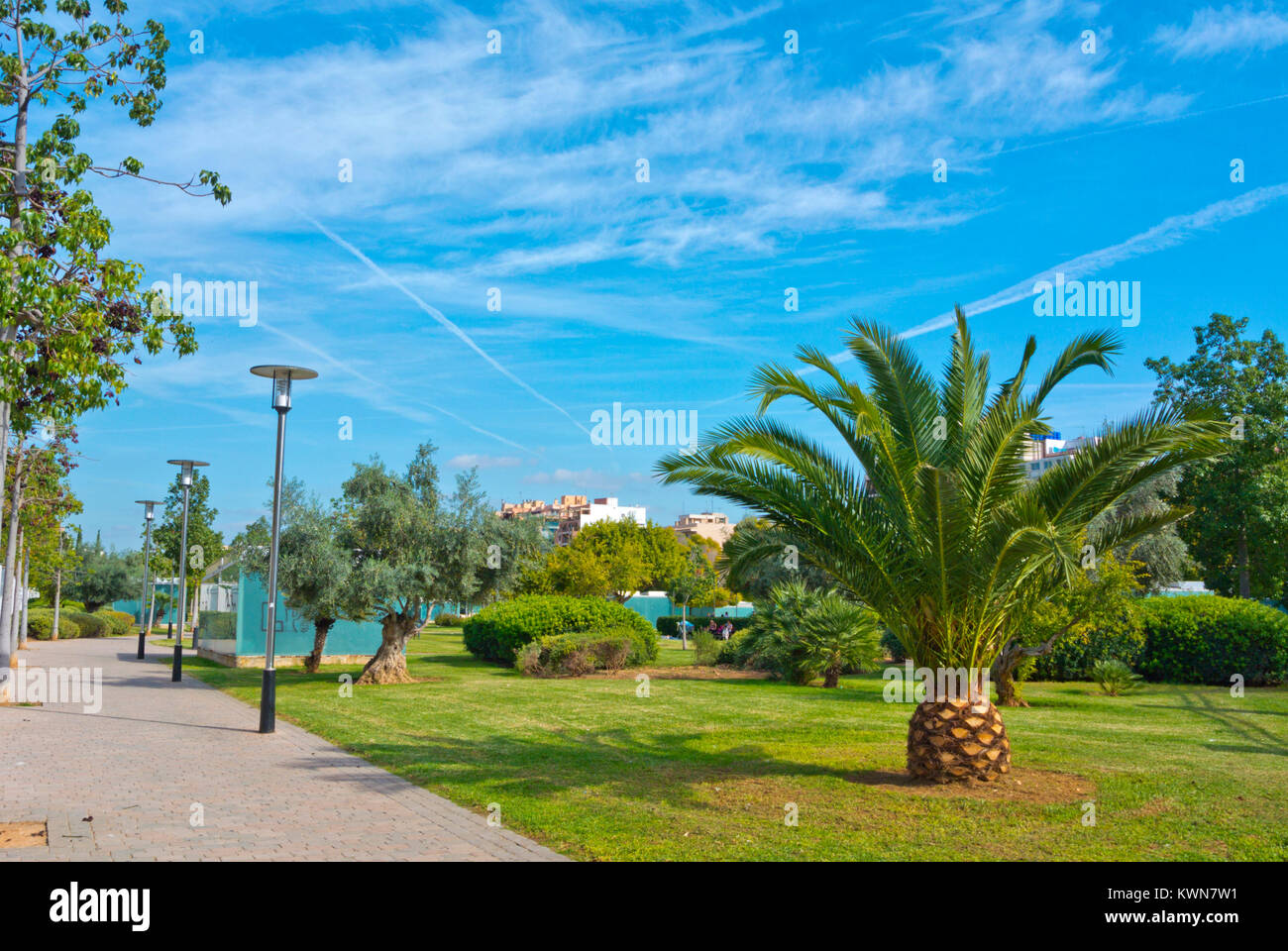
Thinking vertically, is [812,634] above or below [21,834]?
above

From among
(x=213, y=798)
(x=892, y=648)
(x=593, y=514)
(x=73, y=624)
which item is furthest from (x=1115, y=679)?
(x=593, y=514)

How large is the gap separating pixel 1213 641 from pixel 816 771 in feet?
47.9

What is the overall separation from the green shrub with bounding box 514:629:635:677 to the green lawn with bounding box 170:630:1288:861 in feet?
14.6

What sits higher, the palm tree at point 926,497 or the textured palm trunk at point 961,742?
the palm tree at point 926,497

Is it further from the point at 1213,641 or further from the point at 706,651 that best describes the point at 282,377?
the point at 1213,641

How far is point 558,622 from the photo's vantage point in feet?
85.6

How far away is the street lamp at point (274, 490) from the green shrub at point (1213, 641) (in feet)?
58.8

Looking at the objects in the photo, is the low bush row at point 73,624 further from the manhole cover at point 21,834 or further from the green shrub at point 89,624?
the manhole cover at point 21,834

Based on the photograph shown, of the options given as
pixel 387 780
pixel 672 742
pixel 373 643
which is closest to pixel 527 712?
pixel 672 742

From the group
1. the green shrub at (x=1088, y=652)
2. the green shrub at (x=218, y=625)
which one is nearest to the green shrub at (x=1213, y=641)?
the green shrub at (x=1088, y=652)

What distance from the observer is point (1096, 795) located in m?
9.02

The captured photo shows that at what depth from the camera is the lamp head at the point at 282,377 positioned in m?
14.3

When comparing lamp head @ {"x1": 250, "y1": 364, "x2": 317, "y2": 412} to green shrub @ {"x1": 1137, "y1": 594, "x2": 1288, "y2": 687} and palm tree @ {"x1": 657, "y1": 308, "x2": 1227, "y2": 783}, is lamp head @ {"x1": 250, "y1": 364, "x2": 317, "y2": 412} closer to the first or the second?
palm tree @ {"x1": 657, "y1": 308, "x2": 1227, "y2": 783}
